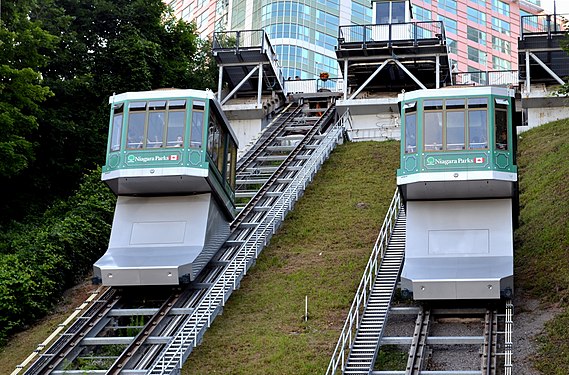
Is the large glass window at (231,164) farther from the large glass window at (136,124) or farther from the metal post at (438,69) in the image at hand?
the metal post at (438,69)

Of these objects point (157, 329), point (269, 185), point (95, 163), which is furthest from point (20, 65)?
point (157, 329)

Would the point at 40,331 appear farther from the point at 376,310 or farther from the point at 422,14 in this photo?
the point at 422,14

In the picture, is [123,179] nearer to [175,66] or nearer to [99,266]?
[99,266]

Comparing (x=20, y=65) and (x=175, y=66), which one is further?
(x=175, y=66)

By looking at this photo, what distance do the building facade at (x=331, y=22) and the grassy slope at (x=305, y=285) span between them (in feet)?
71.8

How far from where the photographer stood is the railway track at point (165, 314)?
2238 cm

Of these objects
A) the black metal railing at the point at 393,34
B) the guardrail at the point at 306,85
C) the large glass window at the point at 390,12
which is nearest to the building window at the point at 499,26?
the guardrail at the point at 306,85

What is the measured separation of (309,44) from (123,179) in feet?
171

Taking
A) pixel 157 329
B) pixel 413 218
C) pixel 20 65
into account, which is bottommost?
pixel 157 329

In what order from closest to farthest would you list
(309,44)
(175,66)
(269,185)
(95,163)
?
(269,185), (95,163), (175,66), (309,44)

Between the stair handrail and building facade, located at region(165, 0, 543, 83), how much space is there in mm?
25919

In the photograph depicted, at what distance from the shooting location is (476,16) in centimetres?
11262

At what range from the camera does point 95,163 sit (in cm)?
4022

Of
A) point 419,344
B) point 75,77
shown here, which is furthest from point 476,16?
point 419,344
